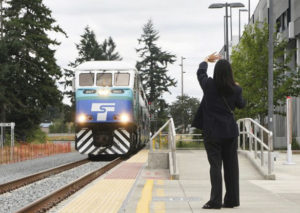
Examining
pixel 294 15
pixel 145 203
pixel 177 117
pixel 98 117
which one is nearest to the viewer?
pixel 145 203

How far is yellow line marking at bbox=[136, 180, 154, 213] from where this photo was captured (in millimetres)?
7691

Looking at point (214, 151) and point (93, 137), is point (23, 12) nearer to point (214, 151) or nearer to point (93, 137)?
point (93, 137)

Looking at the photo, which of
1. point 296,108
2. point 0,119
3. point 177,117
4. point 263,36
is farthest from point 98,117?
point 177,117

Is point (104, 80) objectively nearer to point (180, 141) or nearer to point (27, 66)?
point (180, 141)

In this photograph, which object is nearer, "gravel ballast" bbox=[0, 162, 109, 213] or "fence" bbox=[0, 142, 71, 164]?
"gravel ballast" bbox=[0, 162, 109, 213]

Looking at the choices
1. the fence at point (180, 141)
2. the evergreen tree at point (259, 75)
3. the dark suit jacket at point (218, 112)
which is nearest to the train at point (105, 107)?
the fence at point (180, 141)

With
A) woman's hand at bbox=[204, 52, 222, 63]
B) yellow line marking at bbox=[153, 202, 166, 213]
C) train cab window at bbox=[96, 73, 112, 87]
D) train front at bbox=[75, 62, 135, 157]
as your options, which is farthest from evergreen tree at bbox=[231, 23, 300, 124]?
woman's hand at bbox=[204, 52, 222, 63]

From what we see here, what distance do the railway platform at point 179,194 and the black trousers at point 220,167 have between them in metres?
0.19

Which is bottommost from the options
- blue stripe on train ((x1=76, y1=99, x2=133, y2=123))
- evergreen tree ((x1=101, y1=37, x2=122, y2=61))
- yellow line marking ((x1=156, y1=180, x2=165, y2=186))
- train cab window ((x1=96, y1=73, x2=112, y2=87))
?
yellow line marking ((x1=156, y1=180, x2=165, y2=186))

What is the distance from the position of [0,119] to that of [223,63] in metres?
37.2

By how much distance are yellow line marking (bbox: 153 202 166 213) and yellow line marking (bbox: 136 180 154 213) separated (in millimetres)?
100

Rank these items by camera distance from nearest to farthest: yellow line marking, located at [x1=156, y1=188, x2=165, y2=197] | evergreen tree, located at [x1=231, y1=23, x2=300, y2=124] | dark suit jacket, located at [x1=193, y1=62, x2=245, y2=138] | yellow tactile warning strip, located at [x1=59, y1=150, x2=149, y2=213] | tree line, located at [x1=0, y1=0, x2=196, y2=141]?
1. dark suit jacket, located at [x1=193, y1=62, x2=245, y2=138]
2. yellow tactile warning strip, located at [x1=59, y1=150, x2=149, y2=213]
3. yellow line marking, located at [x1=156, y1=188, x2=165, y2=197]
4. evergreen tree, located at [x1=231, y1=23, x2=300, y2=124]
5. tree line, located at [x1=0, y1=0, x2=196, y2=141]

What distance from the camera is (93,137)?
74.7 ft

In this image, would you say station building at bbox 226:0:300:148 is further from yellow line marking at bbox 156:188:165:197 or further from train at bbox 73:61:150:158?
yellow line marking at bbox 156:188:165:197
